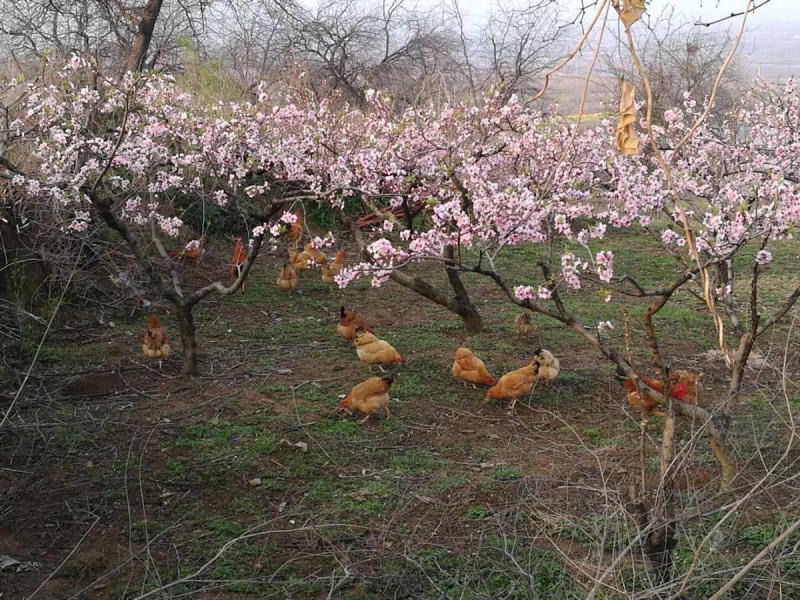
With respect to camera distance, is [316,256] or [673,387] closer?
[673,387]

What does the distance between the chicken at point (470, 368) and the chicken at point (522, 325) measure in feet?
4.02

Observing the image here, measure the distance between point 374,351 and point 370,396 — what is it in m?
0.90

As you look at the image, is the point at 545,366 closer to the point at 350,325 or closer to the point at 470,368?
the point at 470,368

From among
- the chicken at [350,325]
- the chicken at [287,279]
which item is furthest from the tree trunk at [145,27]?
the chicken at [350,325]

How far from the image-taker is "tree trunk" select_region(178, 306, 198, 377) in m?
6.32

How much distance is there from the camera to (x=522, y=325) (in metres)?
7.38

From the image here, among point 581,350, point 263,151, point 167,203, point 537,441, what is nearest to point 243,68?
point 167,203

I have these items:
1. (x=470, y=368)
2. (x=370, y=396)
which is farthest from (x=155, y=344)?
(x=470, y=368)

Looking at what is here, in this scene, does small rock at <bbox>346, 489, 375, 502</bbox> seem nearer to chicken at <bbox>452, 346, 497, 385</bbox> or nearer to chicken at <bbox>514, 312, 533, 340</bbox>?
chicken at <bbox>452, 346, 497, 385</bbox>

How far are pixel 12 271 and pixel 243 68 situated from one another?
14.4 m

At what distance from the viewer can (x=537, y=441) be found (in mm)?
5426

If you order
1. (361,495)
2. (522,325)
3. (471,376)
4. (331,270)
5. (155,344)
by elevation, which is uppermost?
(331,270)

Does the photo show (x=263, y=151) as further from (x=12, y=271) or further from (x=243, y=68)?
(x=243, y=68)

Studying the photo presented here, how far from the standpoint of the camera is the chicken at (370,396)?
18.1 ft
